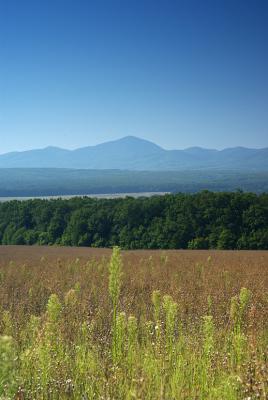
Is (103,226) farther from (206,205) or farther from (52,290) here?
(52,290)

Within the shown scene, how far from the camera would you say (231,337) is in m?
9.13

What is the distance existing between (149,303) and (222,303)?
1864 mm

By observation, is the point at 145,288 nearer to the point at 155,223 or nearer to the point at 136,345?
the point at 136,345

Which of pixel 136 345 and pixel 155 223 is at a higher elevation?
pixel 136 345

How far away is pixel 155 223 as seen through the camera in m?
55.8

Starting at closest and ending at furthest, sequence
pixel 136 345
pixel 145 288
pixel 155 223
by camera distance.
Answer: pixel 136 345
pixel 145 288
pixel 155 223

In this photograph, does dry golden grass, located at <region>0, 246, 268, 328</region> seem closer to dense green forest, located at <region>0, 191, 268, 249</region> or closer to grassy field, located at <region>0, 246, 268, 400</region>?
grassy field, located at <region>0, 246, 268, 400</region>

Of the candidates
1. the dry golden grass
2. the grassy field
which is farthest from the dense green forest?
the grassy field

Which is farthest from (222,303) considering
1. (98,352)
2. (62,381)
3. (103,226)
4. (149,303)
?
→ (103,226)

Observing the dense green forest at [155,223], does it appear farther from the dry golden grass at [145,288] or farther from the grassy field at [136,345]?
the grassy field at [136,345]

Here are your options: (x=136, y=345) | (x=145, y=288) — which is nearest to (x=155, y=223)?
(x=145, y=288)

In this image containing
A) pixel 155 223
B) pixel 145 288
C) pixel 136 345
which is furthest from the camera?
pixel 155 223

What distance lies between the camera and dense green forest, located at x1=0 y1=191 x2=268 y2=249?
168 ft

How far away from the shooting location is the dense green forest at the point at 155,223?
5134 centimetres
